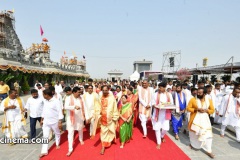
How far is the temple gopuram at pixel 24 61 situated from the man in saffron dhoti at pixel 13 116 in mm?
9286

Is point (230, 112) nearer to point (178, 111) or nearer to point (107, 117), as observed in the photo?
point (178, 111)

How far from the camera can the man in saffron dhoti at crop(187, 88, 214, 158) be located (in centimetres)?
356

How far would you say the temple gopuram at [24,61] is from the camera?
13.4 meters

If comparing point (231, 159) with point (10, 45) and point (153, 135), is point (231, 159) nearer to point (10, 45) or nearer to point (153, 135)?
point (153, 135)

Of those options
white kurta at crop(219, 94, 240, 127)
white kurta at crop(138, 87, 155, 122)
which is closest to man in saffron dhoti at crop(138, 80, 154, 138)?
white kurta at crop(138, 87, 155, 122)

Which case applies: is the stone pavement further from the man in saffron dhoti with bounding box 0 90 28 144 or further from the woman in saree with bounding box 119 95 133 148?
the woman in saree with bounding box 119 95 133 148

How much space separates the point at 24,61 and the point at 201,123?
19713 millimetres

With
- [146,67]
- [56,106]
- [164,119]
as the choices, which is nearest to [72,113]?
[56,106]

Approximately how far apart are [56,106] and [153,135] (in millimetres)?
3085

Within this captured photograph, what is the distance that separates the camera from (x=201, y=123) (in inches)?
142

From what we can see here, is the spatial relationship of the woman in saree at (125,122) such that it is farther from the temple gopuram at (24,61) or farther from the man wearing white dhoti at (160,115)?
the temple gopuram at (24,61)


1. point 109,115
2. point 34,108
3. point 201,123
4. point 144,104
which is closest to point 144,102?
point 144,104

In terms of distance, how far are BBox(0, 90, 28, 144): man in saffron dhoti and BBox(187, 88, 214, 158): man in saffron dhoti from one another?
4.62 meters

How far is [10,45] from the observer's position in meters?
33.8
